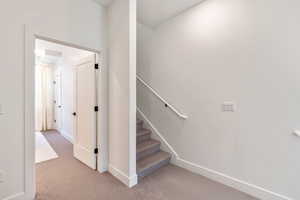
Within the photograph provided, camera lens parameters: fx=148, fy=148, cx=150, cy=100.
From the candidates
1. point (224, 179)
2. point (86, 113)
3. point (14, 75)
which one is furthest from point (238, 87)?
point (14, 75)

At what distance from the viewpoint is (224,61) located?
2.27 metres

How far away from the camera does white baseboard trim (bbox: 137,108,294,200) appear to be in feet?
6.32

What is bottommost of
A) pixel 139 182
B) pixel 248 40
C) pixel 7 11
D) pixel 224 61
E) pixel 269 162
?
pixel 139 182

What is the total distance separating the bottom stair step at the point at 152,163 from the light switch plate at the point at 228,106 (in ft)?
4.65

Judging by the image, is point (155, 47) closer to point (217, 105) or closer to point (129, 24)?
point (129, 24)

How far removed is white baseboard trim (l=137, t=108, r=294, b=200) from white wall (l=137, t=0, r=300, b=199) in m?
Answer: 0.06

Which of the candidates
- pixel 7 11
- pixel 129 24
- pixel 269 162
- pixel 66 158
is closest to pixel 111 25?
pixel 129 24

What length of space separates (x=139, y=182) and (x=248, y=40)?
2.60 m

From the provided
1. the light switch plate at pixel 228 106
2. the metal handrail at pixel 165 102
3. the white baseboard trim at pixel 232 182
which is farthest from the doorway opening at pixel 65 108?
the light switch plate at pixel 228 106

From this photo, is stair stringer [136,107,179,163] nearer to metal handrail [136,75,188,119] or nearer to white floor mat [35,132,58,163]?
metal handrail [136,75,188,119]

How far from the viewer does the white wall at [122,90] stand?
221 centimetres

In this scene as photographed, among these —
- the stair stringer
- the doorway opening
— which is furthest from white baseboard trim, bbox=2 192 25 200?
the stair stringer

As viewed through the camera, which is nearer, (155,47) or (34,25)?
(34,25)

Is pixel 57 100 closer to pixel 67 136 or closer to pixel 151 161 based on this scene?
pixel 67 136
